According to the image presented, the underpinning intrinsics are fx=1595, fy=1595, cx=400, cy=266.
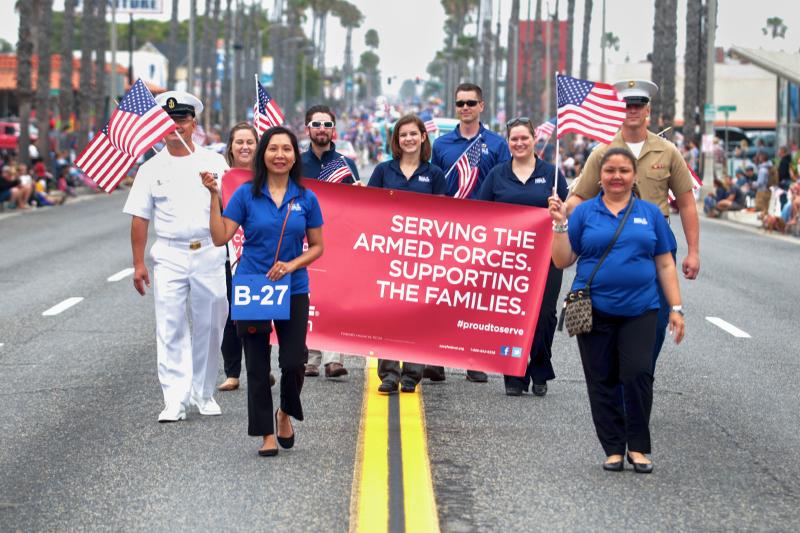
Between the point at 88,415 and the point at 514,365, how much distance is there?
2794 mm

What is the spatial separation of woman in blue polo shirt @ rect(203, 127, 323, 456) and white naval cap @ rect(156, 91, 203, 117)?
4.68 ft

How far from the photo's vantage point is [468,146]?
11695mm

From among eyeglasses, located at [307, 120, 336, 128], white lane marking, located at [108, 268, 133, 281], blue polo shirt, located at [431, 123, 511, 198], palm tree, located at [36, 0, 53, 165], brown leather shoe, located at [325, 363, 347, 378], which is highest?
palm tree, located at [36, 0, 53, 165]

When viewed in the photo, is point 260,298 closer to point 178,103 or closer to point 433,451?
point 433,451

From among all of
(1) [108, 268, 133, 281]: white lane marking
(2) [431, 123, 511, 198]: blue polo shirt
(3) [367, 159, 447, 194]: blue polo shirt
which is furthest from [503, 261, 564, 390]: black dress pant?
(1) [108, 268, 133, 281]: white lane marking

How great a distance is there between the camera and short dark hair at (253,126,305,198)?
8523 mm

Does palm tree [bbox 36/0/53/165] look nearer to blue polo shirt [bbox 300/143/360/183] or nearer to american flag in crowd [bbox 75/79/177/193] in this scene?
blue polo shirt [bbox 300/143/360/183]

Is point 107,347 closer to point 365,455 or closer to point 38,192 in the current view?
point 365,455

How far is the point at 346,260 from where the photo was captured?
1090 centimetres

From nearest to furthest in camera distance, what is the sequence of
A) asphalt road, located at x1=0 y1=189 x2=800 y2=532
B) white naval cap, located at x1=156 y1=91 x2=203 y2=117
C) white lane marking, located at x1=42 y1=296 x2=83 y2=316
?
asphalt road, located at x1=0 y1=189 x2=800 y2=532
white naval cap, located at x1=156 y1=91 x2=203 y2=117
white lane marking, located at x1=42 y1=296 x2=83 y2=316

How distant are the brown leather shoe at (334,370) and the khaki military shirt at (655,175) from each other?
9.45 ft

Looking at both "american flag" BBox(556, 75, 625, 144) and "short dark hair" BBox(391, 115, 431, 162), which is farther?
"short dark hair" BBox(391, 115, 431, 162)

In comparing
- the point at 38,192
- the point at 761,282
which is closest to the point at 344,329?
the point at 761,282

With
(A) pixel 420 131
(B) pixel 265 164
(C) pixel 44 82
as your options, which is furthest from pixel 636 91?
(C) pixel 44 82
